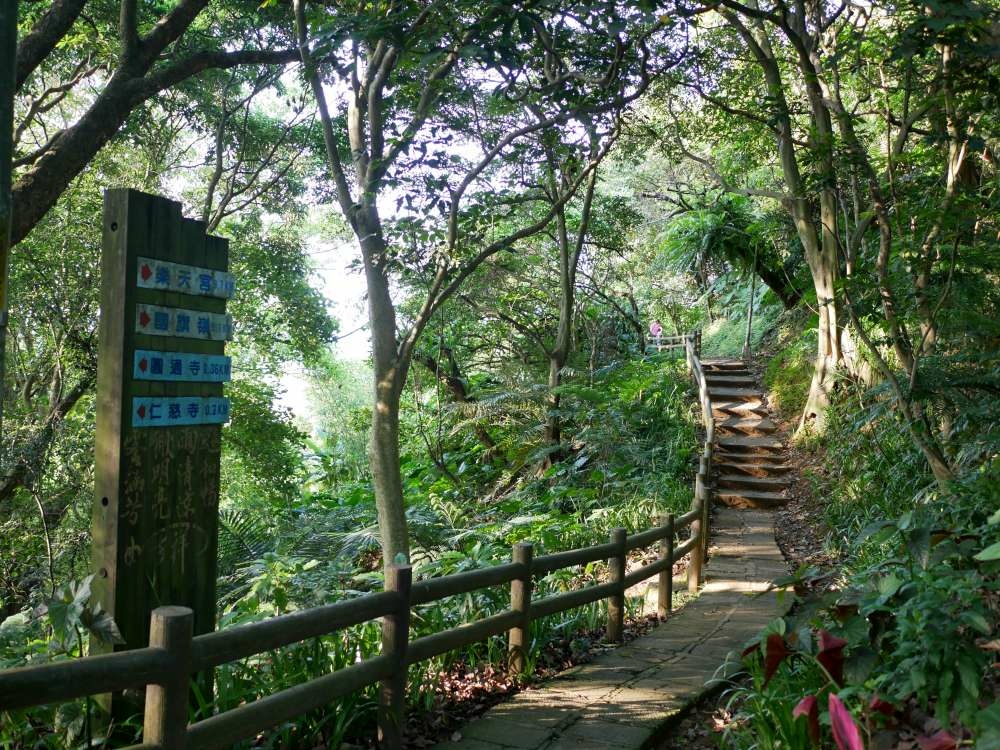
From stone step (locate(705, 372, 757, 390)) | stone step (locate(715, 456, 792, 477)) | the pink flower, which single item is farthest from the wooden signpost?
stone step (locate(705, 372, 757, 390))

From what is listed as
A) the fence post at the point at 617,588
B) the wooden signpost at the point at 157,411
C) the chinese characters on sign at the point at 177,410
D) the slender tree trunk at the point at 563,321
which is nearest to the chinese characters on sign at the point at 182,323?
the wooden signpost at the point at 157,411

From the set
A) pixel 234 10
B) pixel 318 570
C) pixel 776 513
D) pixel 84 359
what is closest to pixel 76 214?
pixel 84 359

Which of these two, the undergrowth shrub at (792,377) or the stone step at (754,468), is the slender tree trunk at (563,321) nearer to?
the stone step at (754,468)

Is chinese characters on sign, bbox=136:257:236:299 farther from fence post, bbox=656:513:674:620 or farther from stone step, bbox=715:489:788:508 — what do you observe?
stone step, bbox=715:489:788:508

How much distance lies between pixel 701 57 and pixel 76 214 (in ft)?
27.2

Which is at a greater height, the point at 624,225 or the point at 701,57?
the point at 701,57

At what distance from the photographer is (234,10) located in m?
12.1

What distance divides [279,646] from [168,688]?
0.62 m

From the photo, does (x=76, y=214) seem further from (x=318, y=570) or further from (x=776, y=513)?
(x=776, y=513)

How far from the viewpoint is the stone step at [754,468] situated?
46.6ft

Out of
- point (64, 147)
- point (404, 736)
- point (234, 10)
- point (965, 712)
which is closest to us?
point (965, 712)

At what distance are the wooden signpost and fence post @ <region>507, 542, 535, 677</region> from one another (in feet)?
6.26

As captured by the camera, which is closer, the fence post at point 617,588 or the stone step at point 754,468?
the fence post at point 617,588

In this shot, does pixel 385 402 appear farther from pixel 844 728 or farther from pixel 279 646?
pixel 844 728
